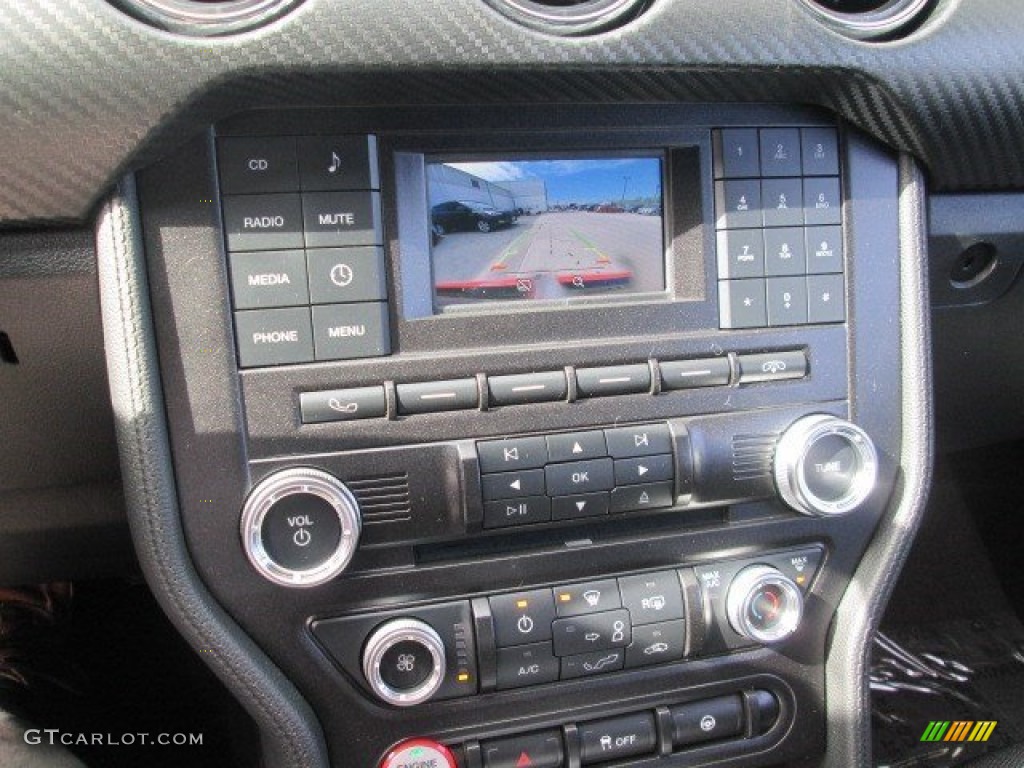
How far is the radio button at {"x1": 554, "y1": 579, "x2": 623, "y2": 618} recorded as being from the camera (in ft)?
3.09

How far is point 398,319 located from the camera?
0.86m

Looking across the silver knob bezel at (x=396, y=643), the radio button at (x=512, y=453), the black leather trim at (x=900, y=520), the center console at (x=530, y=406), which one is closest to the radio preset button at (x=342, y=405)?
the center console at (x=530, y=406)

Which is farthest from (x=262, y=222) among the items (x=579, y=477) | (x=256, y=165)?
(x=579, y=477)

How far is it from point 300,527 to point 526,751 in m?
0.35

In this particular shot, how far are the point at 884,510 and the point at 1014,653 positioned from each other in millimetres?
793

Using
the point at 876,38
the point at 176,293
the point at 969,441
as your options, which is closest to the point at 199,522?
the point at 176,293

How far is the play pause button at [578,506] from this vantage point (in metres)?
0.90

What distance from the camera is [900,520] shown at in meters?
1.02

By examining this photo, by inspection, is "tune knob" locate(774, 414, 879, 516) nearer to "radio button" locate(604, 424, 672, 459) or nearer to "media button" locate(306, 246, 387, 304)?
"radio button" locate(604, 424, 672, 459)

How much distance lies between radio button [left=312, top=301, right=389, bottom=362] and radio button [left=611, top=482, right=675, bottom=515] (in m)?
0.28

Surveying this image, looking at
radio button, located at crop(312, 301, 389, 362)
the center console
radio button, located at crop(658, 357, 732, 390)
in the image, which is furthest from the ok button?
radio button, located at crop(312, 301, 389, 362)

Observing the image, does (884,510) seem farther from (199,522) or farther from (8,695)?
(8,695)

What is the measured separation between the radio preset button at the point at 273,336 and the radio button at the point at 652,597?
409 millimetres

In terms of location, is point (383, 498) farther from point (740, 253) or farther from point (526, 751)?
point (740, 253)
